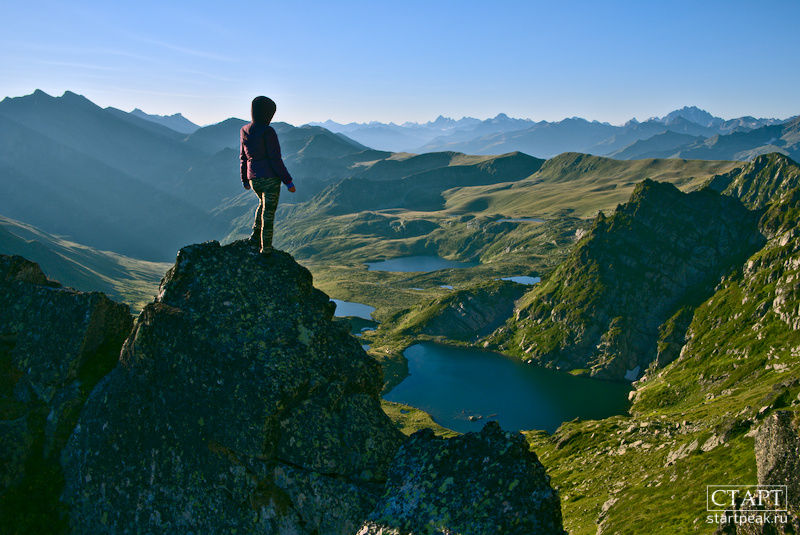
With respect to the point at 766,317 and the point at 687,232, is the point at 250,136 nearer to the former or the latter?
the point at 766,317

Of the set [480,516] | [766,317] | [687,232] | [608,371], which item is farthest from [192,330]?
[687,232]

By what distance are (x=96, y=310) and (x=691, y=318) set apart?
584ft

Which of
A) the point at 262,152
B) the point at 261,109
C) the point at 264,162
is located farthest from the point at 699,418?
the point at 261,109

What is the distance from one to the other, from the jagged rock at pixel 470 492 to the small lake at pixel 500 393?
115799 mm

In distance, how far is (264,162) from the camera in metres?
20.8

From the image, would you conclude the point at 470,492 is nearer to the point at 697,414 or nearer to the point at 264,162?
the point at 264,162

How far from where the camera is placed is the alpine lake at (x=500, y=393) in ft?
442

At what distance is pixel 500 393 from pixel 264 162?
14471 centimetres

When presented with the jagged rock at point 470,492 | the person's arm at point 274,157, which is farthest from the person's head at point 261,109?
the jagged rock at point 470,492

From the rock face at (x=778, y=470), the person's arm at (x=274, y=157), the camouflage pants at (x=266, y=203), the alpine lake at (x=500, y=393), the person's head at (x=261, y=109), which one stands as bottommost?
the alpine lake at (x=500, y=393)

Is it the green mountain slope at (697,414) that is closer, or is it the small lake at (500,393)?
the green mountain slope at (697,414)

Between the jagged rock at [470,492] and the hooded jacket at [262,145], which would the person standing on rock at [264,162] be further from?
the jagged rock at [470,492]

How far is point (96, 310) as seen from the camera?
22.3 meters

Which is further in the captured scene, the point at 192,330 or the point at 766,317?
the point at 766,317
